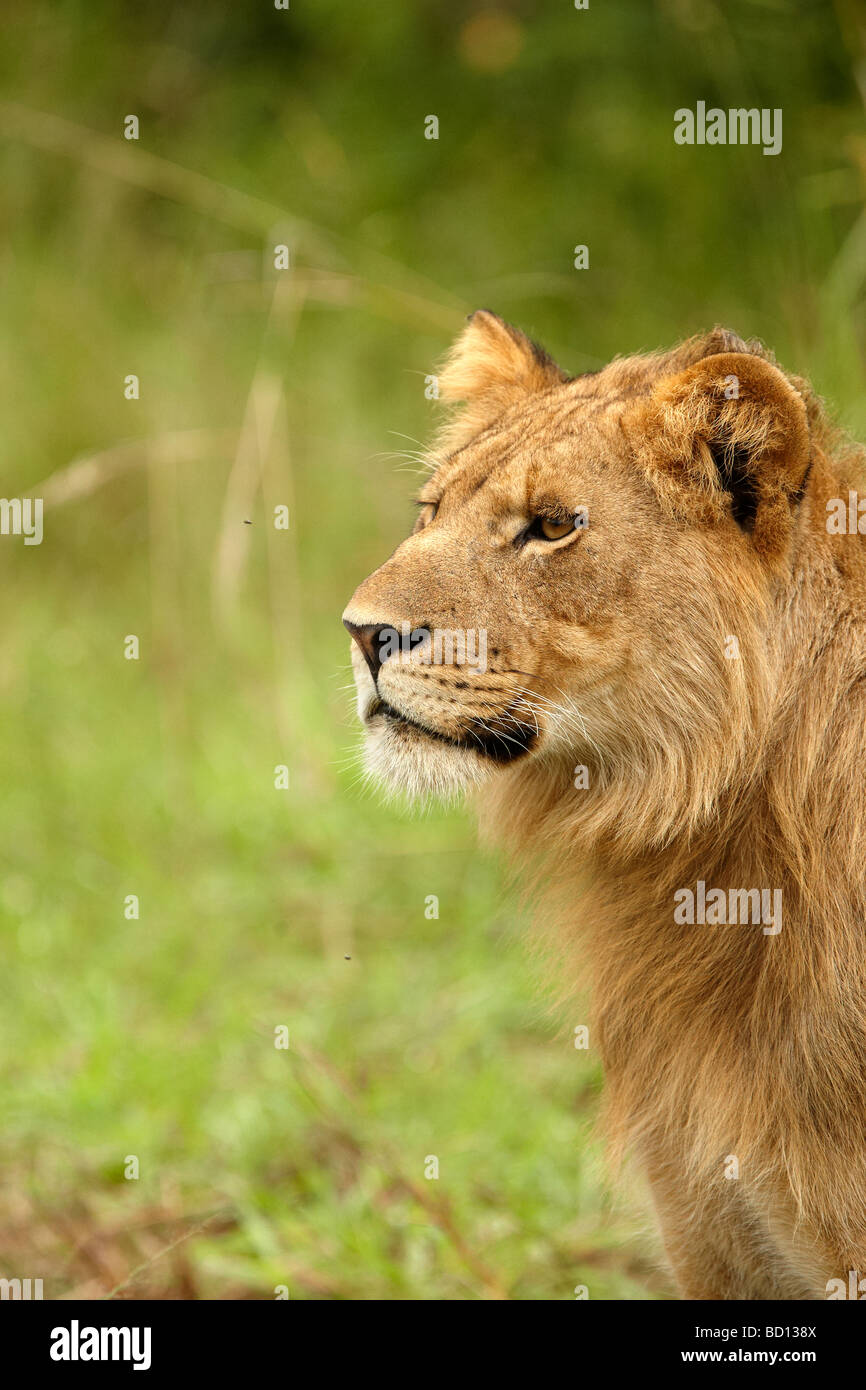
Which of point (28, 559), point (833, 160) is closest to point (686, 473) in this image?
point (833, 160)

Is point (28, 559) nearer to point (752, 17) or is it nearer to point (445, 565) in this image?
point (752, 17)

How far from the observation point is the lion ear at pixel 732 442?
8.72ft

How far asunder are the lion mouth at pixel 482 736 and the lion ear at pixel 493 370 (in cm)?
96

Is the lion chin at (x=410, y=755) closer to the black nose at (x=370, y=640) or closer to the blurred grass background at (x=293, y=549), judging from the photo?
the black nose at (x=370, y=640)

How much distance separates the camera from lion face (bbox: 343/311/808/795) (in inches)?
109

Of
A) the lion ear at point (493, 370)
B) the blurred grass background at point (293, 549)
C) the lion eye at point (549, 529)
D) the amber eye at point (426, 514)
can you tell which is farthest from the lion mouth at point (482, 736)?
the lion ear at point (493, 370)

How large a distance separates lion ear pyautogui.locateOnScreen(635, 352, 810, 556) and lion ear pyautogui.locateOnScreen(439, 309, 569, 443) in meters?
0.77

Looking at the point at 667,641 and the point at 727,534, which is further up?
the point at 727,534

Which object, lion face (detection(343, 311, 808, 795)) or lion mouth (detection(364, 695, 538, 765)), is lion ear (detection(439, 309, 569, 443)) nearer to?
lion face (detection(343, 311, 808, 795))

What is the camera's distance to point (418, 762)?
114 inches

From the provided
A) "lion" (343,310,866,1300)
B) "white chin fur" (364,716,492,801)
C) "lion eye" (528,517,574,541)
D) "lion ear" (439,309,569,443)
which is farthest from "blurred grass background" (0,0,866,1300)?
"lion eye" (528,517,574,541)
